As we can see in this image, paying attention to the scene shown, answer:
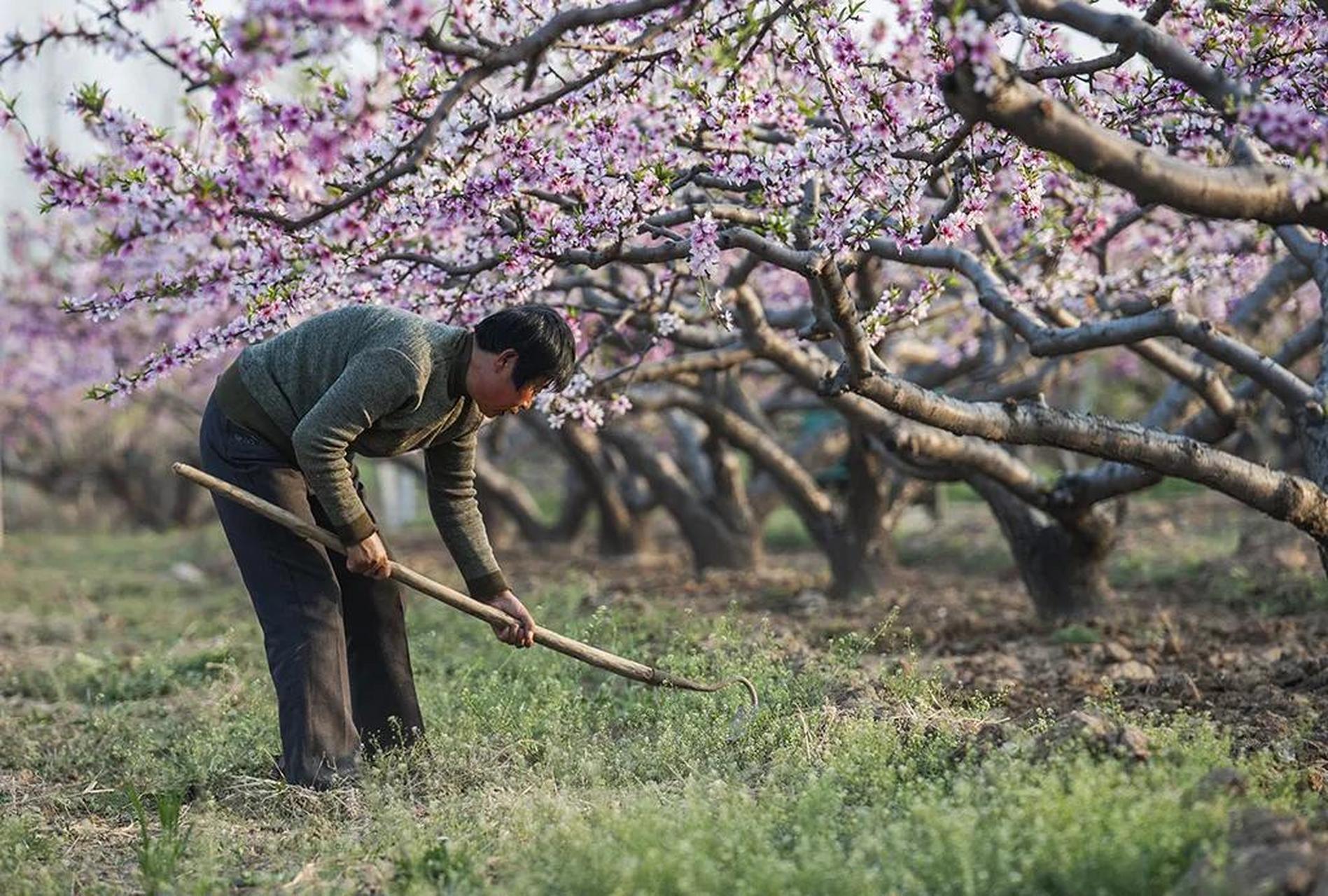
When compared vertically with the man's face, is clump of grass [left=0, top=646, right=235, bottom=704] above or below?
below

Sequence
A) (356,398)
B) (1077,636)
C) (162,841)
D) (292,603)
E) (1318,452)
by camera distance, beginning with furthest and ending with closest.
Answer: (1077,636)
(1318,452)
(292,603)
(356,398)
(162,841)

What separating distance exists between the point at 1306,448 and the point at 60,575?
1210cm

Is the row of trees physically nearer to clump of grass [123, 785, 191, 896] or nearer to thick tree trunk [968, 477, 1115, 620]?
thick tree trunk [968, 477, 1115, 620]

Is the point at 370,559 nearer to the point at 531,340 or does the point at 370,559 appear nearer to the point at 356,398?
the point at 356,398

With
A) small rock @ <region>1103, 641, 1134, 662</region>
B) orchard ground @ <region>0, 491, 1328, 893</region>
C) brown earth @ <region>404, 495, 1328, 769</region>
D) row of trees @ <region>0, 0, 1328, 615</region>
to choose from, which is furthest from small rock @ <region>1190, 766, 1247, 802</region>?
small rock @ <region>1103, 641, 1134, 662</region>

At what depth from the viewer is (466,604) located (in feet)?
15.6

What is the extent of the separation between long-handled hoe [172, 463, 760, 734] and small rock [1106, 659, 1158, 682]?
176 cm

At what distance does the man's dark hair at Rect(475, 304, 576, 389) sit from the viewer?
4.39m

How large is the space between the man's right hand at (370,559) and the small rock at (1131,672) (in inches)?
124

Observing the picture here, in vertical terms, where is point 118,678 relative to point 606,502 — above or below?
A: below

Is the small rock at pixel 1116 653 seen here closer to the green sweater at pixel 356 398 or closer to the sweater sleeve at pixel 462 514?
the sweater sleeve at pixel 462 514

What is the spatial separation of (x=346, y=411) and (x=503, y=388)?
47 centimetres

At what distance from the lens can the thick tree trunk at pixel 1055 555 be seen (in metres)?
7.99

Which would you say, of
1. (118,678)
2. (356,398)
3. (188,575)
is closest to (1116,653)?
(356,398)
